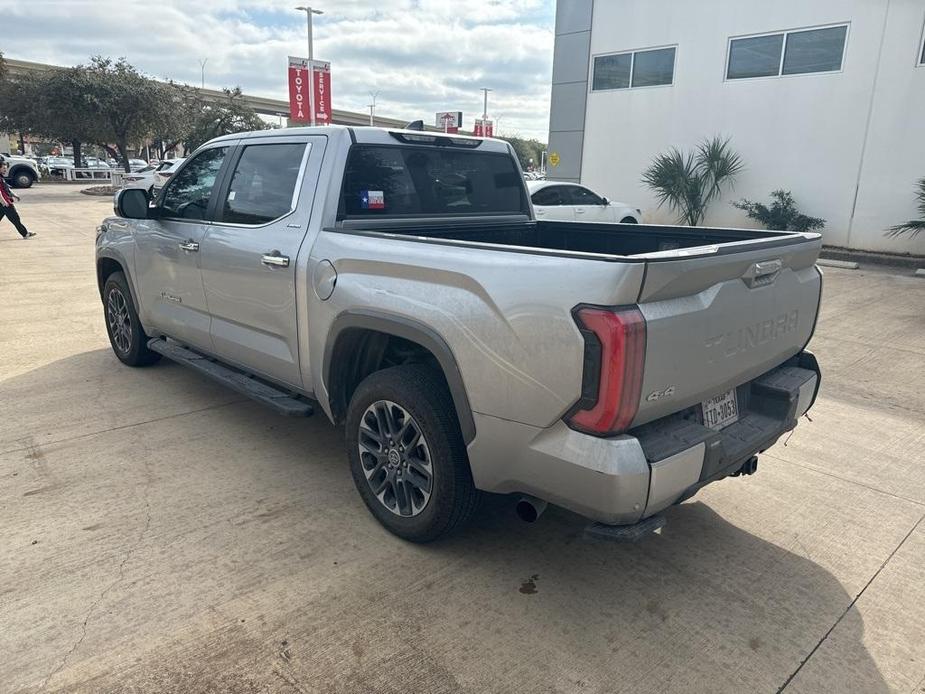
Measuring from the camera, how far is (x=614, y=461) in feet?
7.31

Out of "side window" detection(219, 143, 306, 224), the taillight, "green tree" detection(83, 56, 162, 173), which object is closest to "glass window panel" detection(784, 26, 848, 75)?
"side window" detection(219, 143, 306, 224)

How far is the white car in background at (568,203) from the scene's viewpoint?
12195mm

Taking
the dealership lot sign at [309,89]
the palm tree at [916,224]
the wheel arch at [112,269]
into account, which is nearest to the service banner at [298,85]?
the dealership lot sign at [309,89]

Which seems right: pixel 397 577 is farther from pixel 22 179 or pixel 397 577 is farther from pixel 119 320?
pixel 22 179

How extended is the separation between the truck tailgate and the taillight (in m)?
0.05

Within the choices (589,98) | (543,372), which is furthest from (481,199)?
(589,98)

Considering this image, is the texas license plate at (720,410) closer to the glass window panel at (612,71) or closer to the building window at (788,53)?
the building window at (788,53)

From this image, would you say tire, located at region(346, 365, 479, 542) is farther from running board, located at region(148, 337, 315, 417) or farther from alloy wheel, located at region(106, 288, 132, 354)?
alloy wheel, located at region(106, 288, 132, 354)

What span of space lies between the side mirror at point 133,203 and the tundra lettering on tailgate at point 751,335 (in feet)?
12.9

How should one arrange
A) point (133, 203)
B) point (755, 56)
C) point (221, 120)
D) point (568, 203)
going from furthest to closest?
point (221, 120) < point (755, 56) < point (568, 203) < point (133, 203)

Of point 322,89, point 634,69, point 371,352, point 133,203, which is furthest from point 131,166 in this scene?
point 371,352

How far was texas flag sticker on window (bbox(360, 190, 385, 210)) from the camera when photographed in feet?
11.8

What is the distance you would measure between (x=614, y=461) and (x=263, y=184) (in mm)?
2766

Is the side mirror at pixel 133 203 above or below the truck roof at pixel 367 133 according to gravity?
below
